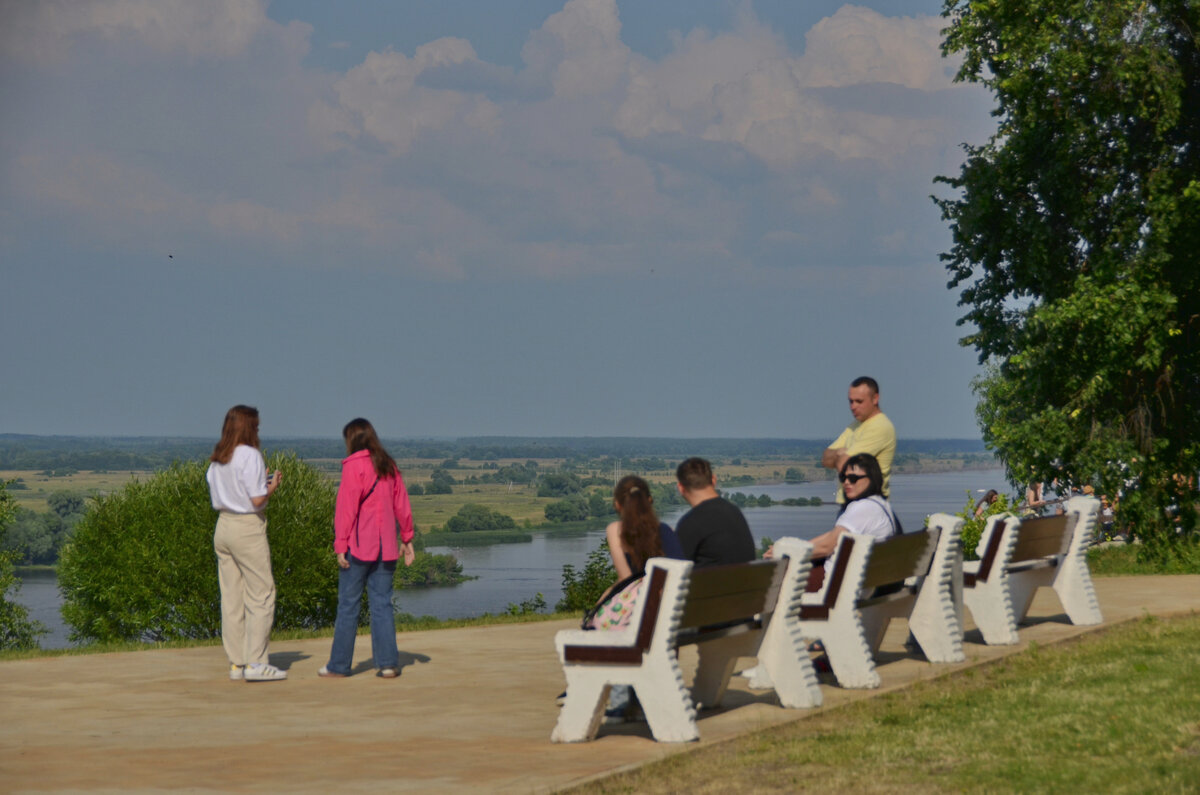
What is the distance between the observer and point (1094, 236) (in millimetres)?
20594

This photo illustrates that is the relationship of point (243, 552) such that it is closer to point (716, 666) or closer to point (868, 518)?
point (716, 666)

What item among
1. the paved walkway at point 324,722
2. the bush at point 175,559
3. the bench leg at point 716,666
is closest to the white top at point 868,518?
the paved walkway at point 324,722

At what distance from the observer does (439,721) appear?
7523 millimetres

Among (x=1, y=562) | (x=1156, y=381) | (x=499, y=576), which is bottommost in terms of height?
(x=499, y=576)

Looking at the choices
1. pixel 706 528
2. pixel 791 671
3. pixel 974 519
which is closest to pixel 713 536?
pixel 706 528

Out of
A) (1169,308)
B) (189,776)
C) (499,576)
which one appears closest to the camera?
(189,776)

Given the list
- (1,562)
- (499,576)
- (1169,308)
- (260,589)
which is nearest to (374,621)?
(260,589)

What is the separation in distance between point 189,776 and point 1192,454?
18350 mm

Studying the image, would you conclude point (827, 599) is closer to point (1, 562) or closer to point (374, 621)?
point (374, 621)

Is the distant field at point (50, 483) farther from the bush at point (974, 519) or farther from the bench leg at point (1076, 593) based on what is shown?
the bench leg at point (1076, 593)

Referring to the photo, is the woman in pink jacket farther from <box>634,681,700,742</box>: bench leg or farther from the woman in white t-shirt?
<box>634,681,700,742</box>: bench leg

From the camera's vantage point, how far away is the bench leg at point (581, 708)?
6715 mm

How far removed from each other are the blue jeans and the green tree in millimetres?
29238

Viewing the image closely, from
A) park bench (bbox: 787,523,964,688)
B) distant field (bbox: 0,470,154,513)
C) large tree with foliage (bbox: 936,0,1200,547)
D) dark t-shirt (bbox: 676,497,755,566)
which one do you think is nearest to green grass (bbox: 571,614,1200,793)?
park bench (bbox: 787,523,964,688)
